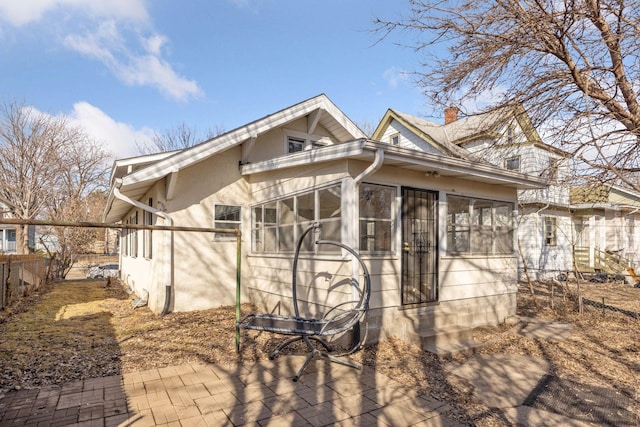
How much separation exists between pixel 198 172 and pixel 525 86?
665 centimetres

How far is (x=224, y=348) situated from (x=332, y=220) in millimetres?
2577

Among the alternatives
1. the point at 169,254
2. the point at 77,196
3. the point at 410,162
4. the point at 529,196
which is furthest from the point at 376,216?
the point at 77,196

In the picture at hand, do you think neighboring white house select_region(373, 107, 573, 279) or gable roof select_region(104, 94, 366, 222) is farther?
neighboring white house select_region(373, 107, 573, 279)

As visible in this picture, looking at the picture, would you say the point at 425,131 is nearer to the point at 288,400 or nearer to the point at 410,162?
the point at 410,162

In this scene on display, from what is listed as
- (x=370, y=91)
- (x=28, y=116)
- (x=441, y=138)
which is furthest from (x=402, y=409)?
(x=28, y=116)

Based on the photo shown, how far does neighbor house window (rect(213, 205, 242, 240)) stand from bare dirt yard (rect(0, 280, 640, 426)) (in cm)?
184

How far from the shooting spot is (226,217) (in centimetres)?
831

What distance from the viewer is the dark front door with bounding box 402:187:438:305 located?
6246 millimetres

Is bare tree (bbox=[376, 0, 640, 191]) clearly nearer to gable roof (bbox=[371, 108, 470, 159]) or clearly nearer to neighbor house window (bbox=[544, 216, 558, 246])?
gable roof (bbox=[371, 108, 470, 159])

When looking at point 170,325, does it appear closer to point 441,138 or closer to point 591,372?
point 591,372

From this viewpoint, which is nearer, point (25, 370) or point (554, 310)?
point (25, 370)

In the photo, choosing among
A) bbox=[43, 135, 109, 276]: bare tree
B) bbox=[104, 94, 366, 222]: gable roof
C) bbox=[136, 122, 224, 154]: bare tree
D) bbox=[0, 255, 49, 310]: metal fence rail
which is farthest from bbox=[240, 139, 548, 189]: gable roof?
bbox=[136, 122, 224, 154]: bare tree

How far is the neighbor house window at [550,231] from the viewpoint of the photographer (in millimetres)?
15419

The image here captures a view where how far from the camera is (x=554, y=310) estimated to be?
8461 millimetres
